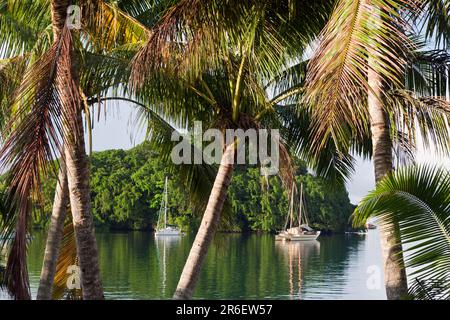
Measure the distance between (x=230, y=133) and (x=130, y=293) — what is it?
78.6ft

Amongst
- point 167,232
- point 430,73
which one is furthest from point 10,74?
point 167,232

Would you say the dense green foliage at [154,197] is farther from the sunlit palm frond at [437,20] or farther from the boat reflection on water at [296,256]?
the sunlit palm frond at [437,20]

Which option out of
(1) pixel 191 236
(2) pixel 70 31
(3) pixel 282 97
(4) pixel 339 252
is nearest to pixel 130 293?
(3) pixel 282 97

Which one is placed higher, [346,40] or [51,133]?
[346,40]

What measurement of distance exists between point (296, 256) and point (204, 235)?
47.7 metres

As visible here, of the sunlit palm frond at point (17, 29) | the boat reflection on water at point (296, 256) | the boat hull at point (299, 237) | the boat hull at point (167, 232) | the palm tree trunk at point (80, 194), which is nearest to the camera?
the palm tree trunk at point (80, 194)

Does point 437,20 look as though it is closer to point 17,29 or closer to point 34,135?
point 34,135

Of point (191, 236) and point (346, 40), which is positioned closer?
point (346, 40)

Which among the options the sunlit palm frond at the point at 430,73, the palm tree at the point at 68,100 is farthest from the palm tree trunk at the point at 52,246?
the sunlit palm frond at the point at 430,73

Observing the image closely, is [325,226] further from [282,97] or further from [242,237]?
[282,97]

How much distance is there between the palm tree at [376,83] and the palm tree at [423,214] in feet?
1.41

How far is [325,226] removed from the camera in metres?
75.4

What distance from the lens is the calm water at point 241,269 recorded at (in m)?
32.8

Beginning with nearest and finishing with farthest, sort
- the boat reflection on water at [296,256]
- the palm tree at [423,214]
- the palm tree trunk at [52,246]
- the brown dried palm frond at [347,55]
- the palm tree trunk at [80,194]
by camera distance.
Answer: the palm tree at [423,214] → the brown dried palm frond at [347,55] → the palm tree trunk at [80,194] → the palm tree trunk at [52,246] → the boat reflection on water at [296,256]
